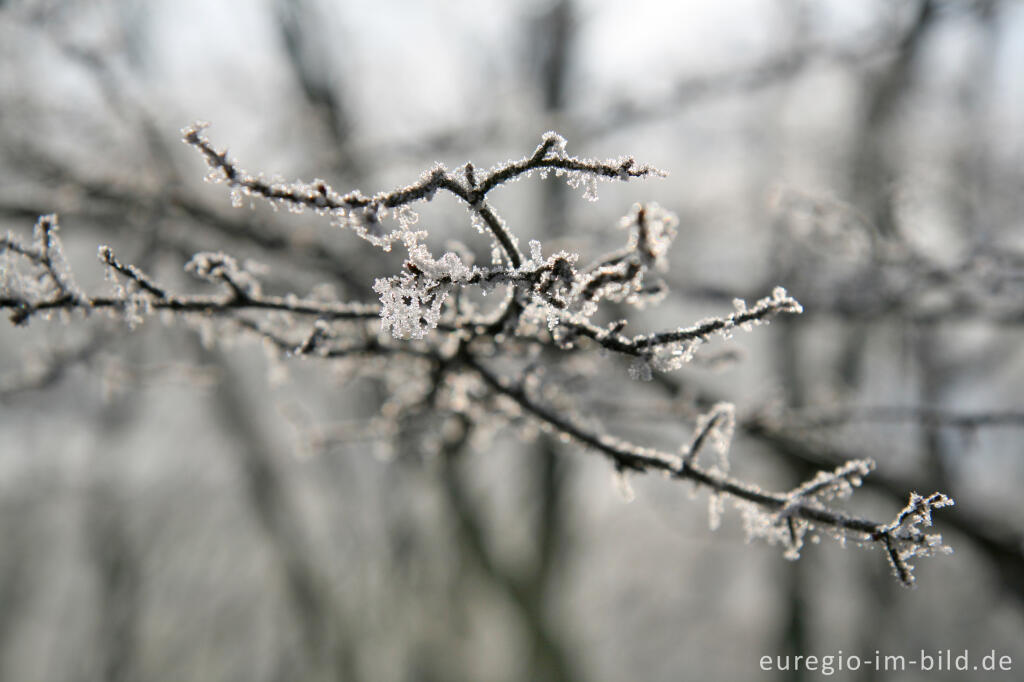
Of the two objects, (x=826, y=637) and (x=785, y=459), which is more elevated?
(x=826, y=637)

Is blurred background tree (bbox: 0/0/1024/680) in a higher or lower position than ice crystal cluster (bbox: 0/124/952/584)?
higher

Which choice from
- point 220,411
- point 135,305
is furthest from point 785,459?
point 220,411

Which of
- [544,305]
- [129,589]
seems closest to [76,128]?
[544,305]

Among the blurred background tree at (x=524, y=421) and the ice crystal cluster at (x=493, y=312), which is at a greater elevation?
the blurred background tree at (x=524, y=421)

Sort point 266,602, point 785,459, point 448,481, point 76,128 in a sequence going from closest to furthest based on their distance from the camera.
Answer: point 785,459
point 76,128
point 448,481
point 266,602

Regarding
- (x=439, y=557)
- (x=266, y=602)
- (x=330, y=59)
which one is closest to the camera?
(x=330, y=59)

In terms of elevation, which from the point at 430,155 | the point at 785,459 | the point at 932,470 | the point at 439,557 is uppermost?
the point at 430,155

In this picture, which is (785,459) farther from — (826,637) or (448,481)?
(826,637)

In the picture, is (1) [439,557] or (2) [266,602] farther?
(2) [266,602]
